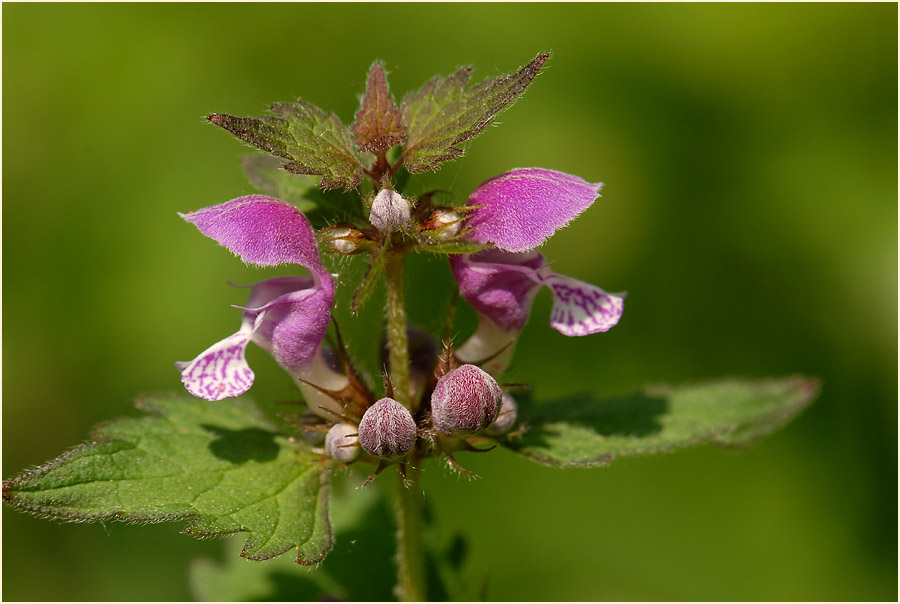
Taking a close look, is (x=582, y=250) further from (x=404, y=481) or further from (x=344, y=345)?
(x=404, y=481)

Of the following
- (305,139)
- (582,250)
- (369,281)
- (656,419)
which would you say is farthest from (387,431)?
(582,250)

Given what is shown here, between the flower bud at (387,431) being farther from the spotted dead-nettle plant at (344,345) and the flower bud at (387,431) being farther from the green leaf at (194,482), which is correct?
the green leaf at (194,482)

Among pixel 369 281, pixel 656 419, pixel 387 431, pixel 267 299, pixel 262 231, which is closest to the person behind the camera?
pixel 369 281

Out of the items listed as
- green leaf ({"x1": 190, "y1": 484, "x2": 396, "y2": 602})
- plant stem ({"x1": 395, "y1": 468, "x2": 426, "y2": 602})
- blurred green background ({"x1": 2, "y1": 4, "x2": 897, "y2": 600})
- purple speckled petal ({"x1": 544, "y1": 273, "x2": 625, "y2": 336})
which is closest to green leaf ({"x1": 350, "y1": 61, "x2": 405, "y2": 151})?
purple speckled petal ({"x1": 544, "y1": 273, "x2": 625, "y2": 336})

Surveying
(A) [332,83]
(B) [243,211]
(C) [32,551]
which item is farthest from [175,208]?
(B) [243,211]

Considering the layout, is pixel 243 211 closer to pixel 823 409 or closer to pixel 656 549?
pixel 656 549
